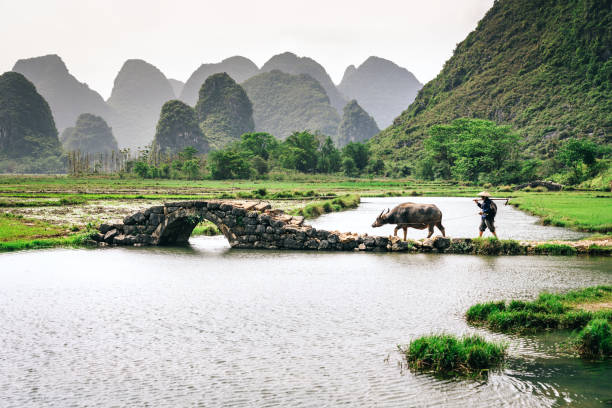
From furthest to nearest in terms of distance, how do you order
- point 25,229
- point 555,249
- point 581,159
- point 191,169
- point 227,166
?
point 191,169
point 227,166
point 581,159
point 25,229
point 555,249

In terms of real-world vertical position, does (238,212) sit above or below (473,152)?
below

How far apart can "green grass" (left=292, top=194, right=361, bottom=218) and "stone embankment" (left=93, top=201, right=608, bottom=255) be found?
12015mm

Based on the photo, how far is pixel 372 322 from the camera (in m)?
7.94

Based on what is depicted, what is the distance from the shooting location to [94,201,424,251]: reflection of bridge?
15984 mm

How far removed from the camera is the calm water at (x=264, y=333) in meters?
5.46

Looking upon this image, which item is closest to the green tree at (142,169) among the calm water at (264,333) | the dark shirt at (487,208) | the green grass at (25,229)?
the green grass at (25,229)

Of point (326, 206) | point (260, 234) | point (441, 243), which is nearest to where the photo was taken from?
point (441, 243)

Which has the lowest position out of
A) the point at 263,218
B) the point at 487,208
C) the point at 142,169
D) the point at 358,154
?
the point at 263,218

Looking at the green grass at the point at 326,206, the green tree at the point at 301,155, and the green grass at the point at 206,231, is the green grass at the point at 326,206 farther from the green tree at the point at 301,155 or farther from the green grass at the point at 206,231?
the green tree at the point at 301,155

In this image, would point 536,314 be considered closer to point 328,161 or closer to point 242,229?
point 242,229

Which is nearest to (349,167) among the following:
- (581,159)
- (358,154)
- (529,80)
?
(358,154)

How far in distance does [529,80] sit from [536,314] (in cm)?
11691

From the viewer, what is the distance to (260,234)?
1655cm

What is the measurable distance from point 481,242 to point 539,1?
14532 centimetres
